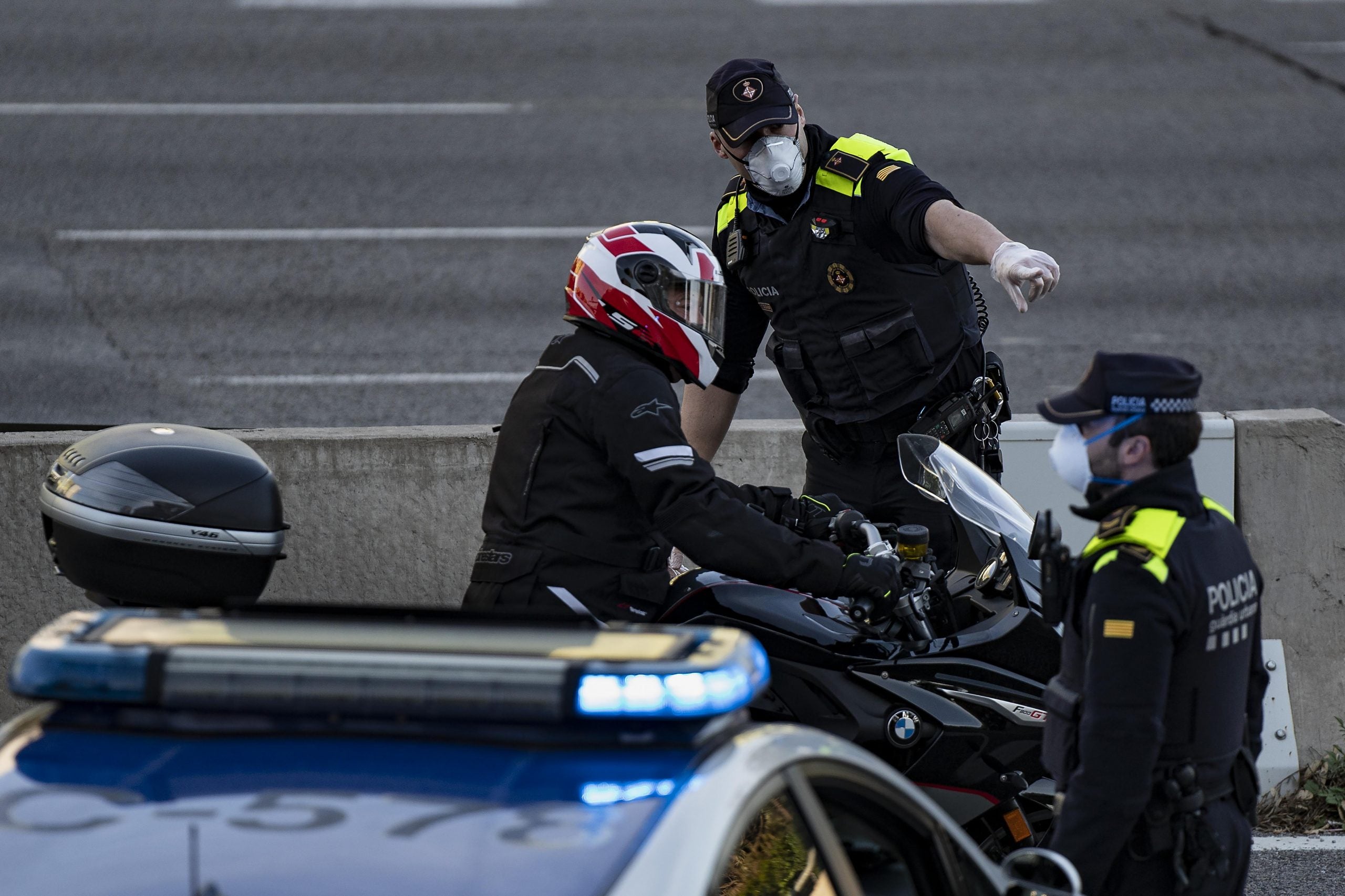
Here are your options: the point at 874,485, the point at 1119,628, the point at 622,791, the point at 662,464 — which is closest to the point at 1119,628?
the point at 1119,628

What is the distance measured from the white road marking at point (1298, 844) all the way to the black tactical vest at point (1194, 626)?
2.18 meters

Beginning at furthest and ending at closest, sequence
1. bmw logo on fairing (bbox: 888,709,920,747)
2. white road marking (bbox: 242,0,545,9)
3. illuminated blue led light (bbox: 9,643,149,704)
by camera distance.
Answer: white road marking (bbox: 242,0,545,9), bmw logo on fairing (bbox: 888,709,920,747), illuminated blue led light (bbox: 9,643,149,704)

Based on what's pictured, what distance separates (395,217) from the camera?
40.4 ft

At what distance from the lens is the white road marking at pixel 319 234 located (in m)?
11.8

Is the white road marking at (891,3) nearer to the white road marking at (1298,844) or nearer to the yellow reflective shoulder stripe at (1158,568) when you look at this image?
the white road marking at (1298,844)

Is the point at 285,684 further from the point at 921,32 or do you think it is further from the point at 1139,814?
the point at 921,32

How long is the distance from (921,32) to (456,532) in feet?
40.9

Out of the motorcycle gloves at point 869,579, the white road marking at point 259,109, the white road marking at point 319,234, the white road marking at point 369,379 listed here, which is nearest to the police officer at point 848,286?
the motorcycle gloves at point 869,579

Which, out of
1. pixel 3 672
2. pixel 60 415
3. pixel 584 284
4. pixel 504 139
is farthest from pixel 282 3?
pixel 584 284

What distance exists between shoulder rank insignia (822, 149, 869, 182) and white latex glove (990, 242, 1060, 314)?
0.93 meters

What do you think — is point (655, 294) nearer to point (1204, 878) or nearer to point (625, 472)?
point (625, 472)

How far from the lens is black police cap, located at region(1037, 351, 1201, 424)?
3.08 m

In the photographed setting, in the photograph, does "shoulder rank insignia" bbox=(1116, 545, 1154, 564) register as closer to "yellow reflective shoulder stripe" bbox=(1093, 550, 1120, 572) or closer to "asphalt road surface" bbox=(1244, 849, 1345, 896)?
"yellow reflective shoulder stripe" bbox=(1093, 550, 1120, 572)

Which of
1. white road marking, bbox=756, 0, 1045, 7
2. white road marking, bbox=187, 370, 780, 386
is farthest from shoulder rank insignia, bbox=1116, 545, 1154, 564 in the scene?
white road marking, bbox=756, 0, 1045, 7
